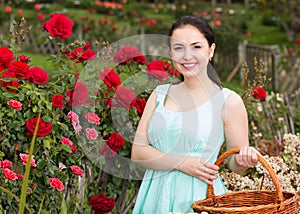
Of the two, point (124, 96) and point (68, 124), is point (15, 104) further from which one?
point (124, 96)

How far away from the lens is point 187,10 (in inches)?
803

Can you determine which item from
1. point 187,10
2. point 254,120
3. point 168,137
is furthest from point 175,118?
point 187,10

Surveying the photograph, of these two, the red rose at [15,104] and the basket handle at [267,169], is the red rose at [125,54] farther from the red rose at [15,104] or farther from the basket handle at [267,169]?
the basket handle at [267,169]

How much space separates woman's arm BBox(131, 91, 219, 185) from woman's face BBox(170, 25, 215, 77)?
23cm

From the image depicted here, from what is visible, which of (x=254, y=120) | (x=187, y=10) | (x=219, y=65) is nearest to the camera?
(x=254, y=120)

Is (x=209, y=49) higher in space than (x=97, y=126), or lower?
higher

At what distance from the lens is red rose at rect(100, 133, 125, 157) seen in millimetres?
3275

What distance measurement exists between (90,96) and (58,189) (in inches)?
19.8

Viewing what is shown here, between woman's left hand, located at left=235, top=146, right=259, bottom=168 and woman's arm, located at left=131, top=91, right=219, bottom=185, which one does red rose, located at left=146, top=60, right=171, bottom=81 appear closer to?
woman's arm, located at left=131, top=91, right=219, bottom=185

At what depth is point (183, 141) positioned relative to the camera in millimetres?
2666

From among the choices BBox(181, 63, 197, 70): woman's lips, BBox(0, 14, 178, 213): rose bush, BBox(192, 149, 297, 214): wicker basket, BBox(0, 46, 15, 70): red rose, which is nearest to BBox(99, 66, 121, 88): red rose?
BBox(0, 14, 178, 213): rose bush

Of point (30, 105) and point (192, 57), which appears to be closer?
point (192, 57)

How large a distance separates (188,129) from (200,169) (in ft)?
0.55

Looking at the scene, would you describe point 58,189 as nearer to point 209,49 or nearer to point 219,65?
point 209,49
